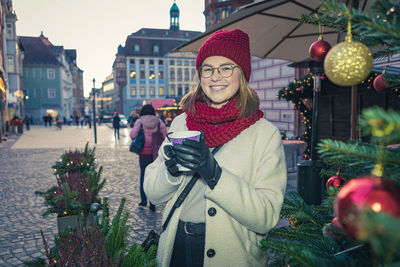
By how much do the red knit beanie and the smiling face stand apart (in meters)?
0.05

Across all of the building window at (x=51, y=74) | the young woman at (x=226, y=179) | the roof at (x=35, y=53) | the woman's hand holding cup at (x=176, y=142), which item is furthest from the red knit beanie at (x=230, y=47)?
the building window at (x=51, y=74)

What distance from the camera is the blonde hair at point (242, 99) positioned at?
1910 mm

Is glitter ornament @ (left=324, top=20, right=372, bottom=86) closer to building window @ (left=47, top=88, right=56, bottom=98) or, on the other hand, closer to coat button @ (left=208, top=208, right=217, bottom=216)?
coat button @ (left=208, top=208, right=217, bottom=216)

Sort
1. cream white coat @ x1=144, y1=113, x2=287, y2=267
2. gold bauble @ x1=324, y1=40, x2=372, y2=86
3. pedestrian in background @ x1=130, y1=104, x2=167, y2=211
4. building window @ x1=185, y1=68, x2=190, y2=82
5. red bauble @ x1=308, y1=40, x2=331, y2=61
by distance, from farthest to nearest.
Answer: building window @ x1=185, y1=68, x2=190, y2=82 → pedestrian in background @ x1=130, y1=104, x2=167, y2=211 → red bauble @ x1=308, y1=40, x2=331, y2=61 → cream white coat @ x1=144, y1=113, x2=287, y2=267 → gold bauble @ x1=324, y1=40, x2=372, y2=86

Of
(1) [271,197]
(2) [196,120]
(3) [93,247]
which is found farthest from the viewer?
(2) [196,120]

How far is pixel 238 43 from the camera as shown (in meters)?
1.88

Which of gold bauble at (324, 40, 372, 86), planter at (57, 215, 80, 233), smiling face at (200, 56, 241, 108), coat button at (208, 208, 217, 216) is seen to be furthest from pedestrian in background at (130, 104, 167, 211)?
gold bauble at (324, 40, 372, 86)

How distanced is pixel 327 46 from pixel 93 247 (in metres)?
1.83

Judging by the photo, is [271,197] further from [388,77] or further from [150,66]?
[150,66]

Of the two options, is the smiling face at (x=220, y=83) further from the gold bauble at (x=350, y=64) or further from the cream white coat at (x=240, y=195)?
the gold bauble at (x=350, y=64)

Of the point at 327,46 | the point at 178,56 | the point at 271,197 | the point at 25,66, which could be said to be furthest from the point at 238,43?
the point at 178,56

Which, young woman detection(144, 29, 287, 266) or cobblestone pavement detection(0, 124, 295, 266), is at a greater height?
young woman detection(144, 29, 287, 266)

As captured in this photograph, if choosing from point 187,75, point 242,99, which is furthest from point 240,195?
point 187,75

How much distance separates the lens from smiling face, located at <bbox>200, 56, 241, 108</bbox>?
6.27 ft
